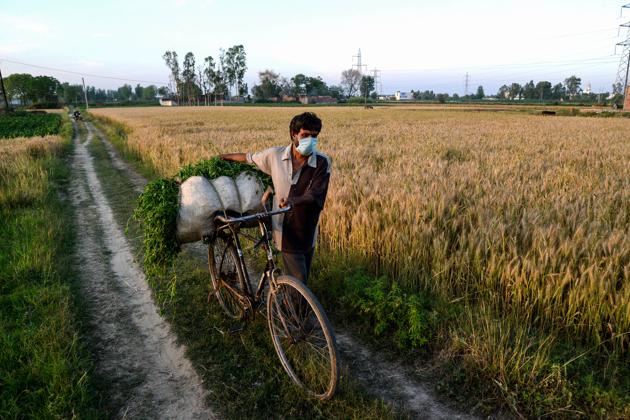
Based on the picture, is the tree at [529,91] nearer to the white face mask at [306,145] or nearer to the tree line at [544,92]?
the tree line at [544,92]

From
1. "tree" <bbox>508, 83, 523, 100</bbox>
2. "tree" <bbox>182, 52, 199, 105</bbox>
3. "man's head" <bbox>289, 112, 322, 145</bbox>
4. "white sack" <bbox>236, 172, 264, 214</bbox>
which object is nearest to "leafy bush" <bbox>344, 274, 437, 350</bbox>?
"white sack" <bbox>236, 172, 264, 214</bbox>

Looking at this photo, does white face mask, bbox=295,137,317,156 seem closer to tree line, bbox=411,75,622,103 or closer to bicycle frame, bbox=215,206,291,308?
bicycle frame, bbox=215,206,291,308

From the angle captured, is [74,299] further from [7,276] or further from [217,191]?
[217,191]

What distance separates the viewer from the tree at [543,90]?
14535 cm

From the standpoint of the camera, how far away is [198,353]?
12.1 ft

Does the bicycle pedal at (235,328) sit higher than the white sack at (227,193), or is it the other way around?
the white sack at (227,193)

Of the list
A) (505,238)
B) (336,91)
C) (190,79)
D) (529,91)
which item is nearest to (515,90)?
(529,91)

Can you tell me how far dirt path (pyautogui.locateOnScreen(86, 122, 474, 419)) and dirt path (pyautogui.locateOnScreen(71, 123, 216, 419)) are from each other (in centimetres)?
126

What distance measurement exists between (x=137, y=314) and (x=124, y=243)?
104 inches

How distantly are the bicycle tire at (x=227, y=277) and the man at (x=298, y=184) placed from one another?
21.8 inches

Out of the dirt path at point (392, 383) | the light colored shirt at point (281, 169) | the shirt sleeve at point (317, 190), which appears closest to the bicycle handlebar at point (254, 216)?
the shirt sleeve at point (317, 190)

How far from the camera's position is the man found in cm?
319

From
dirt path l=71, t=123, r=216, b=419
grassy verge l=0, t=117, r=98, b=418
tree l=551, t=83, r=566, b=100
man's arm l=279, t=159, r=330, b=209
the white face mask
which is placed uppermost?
tree l=551, t=83, r=566, b=100

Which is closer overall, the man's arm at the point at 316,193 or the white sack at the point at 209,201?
the man's arm at the point at 316,193
